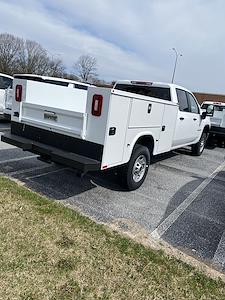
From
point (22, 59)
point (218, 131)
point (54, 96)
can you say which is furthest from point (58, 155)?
point (22, 59)

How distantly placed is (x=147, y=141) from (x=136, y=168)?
58 cm

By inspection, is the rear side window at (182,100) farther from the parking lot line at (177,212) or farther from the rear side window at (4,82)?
the rear side window at (4,82)

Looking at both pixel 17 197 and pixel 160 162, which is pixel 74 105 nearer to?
pixel 17 197

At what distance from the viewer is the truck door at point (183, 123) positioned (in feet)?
22.6

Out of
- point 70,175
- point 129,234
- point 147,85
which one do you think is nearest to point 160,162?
point 147,85

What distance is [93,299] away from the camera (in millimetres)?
2576

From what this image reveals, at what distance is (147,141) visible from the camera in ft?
18.3

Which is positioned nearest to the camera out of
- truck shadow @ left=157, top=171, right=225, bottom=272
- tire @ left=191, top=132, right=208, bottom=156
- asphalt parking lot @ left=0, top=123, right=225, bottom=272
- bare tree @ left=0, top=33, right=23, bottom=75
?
truck shadow @ left=157, top=171, right=225, bottom=272

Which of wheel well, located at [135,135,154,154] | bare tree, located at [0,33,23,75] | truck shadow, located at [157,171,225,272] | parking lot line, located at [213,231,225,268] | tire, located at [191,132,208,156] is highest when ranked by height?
bare tree, located at [0,33,23,75]

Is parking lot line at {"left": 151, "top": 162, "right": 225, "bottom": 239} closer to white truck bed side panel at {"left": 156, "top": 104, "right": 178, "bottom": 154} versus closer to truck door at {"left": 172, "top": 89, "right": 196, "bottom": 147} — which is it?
Answer: white truck bed side panel at {"left": 156, "top": 104, "right": 178, "bottom": 154}

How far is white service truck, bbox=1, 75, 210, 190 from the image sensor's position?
4.19 m

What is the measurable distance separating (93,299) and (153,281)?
648 mm

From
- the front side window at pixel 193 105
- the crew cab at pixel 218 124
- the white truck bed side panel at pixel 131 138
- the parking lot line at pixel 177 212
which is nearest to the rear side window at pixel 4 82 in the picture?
the front side window at pixel 193 105

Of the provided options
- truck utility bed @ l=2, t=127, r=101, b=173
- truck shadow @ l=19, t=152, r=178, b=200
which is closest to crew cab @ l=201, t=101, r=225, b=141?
truck shadow @ l=19, t=152, r=178, b=200
